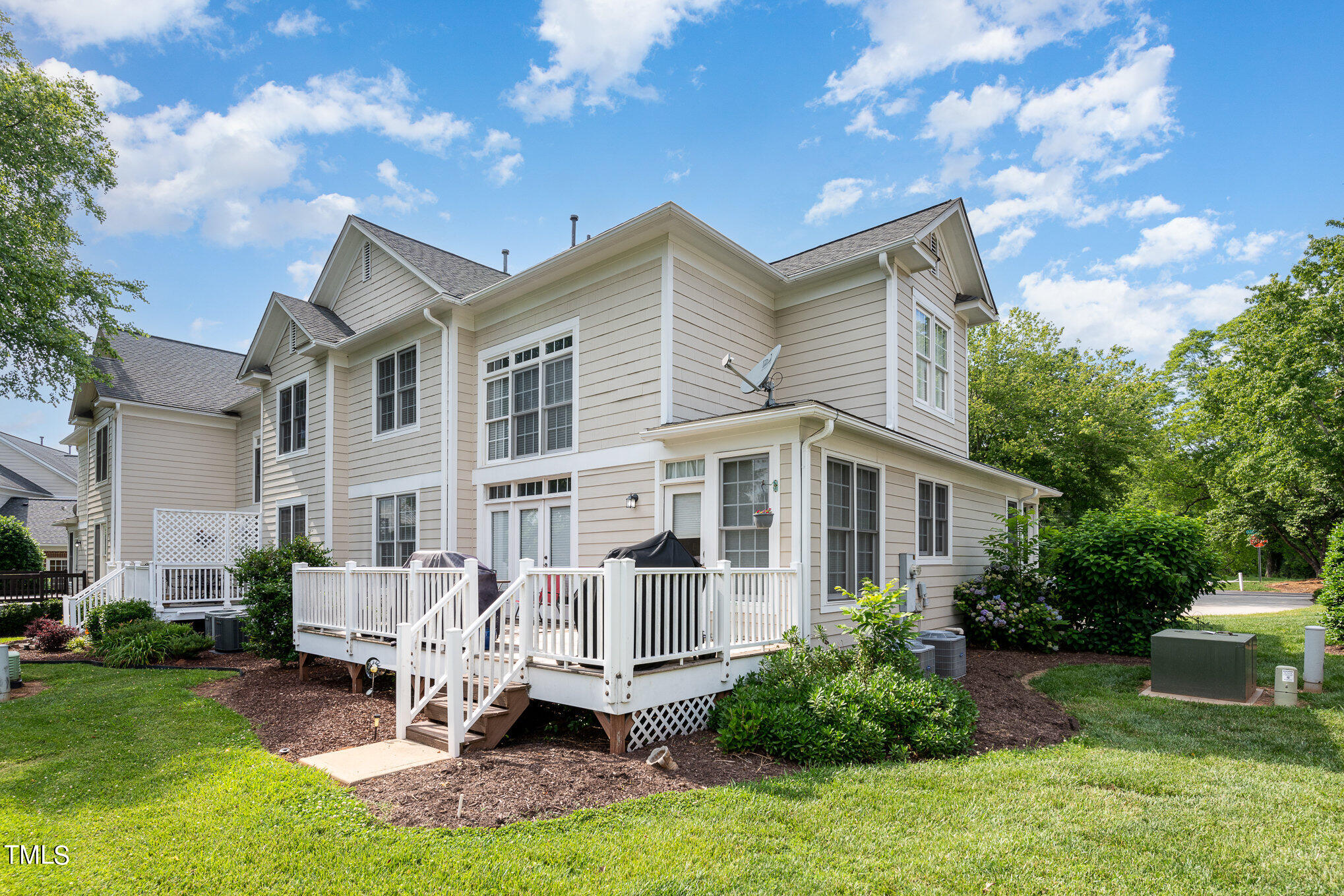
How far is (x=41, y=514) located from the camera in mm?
31000

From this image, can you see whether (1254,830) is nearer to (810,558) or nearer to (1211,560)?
(810,558)

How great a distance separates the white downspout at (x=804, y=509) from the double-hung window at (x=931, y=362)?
392 cm

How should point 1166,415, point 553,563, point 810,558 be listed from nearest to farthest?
1. point 810,558
2. point 553,563
3. point 1166,415

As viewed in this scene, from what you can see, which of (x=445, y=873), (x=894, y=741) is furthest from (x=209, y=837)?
(x=894, y=741)

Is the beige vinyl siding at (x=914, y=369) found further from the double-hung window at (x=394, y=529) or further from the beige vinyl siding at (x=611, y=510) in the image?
the double-hung window at (x=394, y=529)

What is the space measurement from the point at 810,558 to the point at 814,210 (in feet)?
35.1

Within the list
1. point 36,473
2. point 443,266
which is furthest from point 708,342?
point 36,473

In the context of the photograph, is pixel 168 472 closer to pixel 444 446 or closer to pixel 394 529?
pixel 394 529

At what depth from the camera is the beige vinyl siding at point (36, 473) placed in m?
33.6

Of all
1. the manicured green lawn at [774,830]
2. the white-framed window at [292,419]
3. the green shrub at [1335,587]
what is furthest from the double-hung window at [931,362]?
the white-framed window at [292,419]

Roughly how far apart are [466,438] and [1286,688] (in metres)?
10.9

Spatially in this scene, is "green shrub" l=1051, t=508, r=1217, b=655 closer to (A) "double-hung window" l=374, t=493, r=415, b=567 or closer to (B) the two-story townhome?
(B) the two-story townhome

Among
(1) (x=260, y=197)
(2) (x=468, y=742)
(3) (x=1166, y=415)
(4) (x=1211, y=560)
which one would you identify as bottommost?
(2) (x=468, y=742)

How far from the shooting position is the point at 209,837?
4.16 meters
